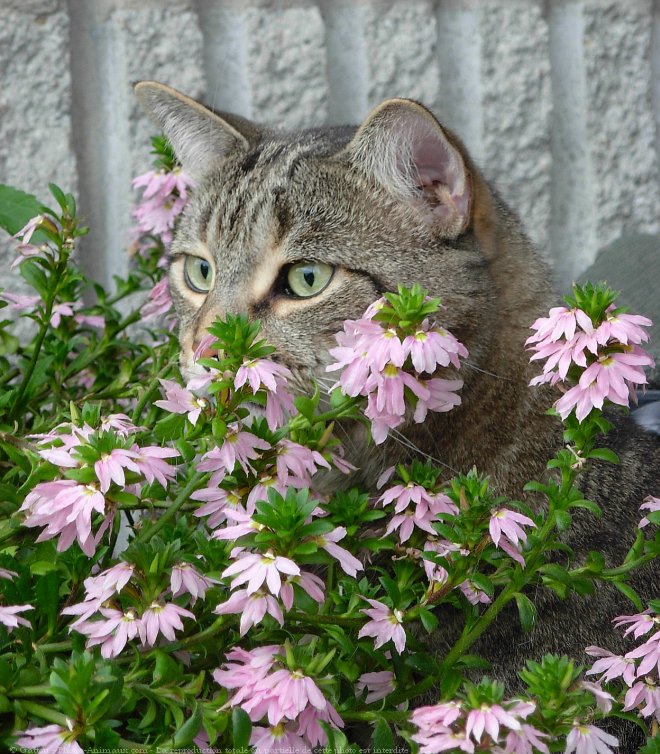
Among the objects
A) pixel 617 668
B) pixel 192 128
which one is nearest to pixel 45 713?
pixel 617 668

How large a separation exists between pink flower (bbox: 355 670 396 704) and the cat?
0.22m

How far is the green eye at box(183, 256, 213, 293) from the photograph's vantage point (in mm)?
1263

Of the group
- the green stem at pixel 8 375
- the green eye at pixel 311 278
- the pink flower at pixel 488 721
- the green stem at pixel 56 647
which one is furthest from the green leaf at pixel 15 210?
the pink flower at pixel 488 721

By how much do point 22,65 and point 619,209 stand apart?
3.98 feet

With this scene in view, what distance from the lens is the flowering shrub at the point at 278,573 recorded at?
2.14 ft

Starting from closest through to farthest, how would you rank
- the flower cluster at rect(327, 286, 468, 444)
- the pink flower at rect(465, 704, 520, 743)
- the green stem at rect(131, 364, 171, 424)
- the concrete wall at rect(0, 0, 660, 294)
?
1. the pink flower at rect(465, 704, 520, 743)
2. the flower cluster at rect(327, 286, 468, 444)
3. the green stem at rect(131, 364, 171, 424)
4. the concrete wall at rect(0, 0, 660, 294)

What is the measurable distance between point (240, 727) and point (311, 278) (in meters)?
→ 0.58

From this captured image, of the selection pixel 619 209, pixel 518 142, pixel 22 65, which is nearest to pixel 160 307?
pixel 22 65

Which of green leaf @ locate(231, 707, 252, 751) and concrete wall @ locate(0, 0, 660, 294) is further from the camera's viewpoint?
concrete wall @ locate(0, 0, 660, 294)

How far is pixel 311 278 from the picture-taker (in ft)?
3.60

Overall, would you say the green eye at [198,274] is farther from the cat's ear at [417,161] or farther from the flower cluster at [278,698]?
the flower cluster at [278,698]

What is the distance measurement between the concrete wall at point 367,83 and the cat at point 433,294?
1.59 ft

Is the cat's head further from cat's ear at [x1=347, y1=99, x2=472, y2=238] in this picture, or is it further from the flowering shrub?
the flowering shrub

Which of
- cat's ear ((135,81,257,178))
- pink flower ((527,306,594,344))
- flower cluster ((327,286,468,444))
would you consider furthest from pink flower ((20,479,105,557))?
cat's ear ((135,81,257,178))
